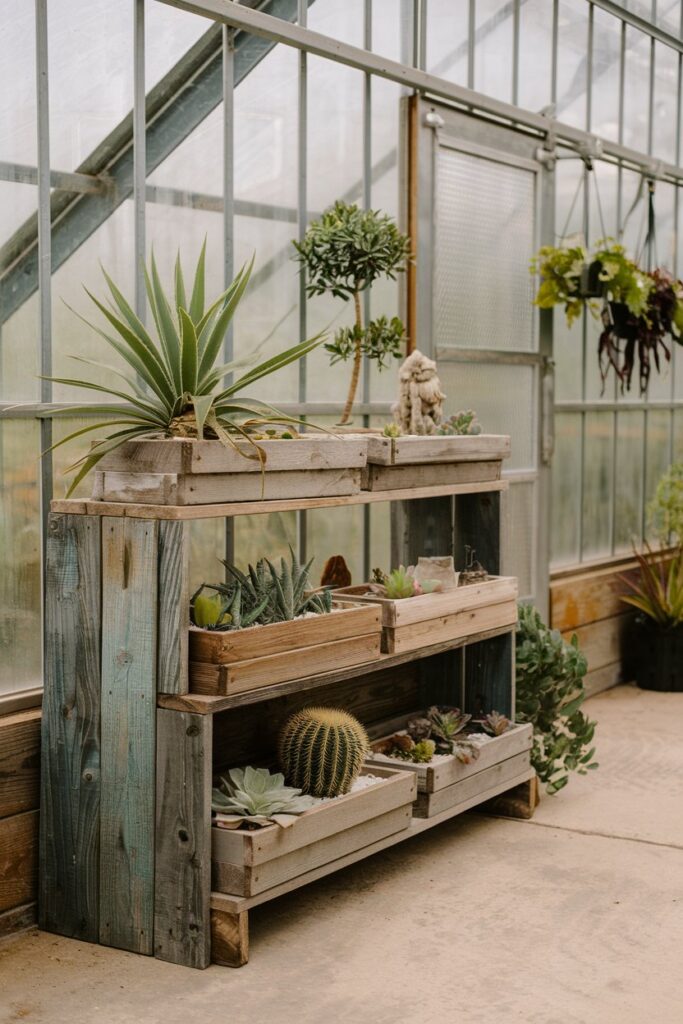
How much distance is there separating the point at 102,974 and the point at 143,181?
2112mm

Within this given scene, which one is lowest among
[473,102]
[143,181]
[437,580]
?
[437,580]

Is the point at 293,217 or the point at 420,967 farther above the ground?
the point at 293,217

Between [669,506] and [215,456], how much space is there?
3958mm

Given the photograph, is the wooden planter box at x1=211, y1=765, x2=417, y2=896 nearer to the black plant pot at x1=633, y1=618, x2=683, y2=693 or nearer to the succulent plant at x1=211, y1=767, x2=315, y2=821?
the succulent plant at x1=211, y1=767, x2=315, y2=821

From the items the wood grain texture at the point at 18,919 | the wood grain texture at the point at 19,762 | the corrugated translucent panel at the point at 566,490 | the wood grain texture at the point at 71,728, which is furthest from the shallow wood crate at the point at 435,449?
the corrugated translucent panel at the point at 566,490

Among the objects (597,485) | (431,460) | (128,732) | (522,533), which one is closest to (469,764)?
(431,460)

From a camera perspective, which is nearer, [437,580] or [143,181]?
[143,181]

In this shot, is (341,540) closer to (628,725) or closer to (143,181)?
(143,181)

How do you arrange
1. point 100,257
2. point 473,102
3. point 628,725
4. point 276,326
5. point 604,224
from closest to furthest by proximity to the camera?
point 100,257
point 276,326
point 473,102
point 628,725
point 604,224

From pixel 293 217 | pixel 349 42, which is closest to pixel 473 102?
pixel 349 42

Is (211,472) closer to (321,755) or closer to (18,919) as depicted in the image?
(321,755)

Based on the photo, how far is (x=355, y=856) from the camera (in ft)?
11.7

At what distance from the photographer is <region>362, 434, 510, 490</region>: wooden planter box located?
3.76m

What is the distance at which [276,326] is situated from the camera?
155 inches
